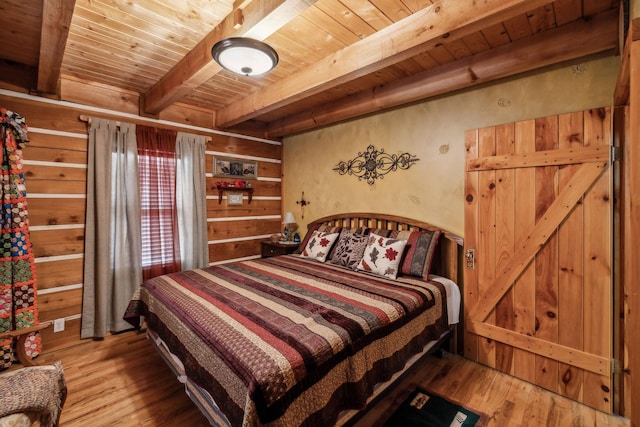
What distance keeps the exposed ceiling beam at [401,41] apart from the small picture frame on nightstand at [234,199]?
5.05 ft

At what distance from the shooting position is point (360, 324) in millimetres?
1616

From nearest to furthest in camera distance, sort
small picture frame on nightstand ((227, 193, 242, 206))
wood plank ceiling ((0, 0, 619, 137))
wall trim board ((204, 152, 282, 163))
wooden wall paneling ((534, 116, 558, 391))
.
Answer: wood plank ceiling ((0, 0, 619, 137))
wooden wall paneling ((534, 116, 558, 391))
wall trim board ((204, 152, 282, 163))
small picture frame on nightstand ((227, 193, 242, 206))

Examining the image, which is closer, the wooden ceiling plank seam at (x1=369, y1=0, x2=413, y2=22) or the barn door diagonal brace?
the wooden ceiling plank seam at (x1=369, y1=0, x2=413, y2=22)

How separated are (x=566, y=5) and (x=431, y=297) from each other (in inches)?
79.7

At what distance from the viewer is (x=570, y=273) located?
6.66ft

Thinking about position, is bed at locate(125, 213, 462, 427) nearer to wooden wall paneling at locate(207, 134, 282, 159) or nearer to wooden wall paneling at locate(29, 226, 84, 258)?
wooden wall paneling at locate(29, 226, 84, 258)

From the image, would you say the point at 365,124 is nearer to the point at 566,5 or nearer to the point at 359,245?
the point at 359,245

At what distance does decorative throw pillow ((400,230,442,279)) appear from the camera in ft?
8.15

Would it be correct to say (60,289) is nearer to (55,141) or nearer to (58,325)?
(58,325)

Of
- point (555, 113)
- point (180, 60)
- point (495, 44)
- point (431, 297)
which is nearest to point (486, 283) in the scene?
point (431, 297)

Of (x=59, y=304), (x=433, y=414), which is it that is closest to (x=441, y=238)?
(x=433, y=414)

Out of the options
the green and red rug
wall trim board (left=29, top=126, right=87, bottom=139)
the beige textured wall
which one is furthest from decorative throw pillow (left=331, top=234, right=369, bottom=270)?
wall trim board (left=29, top=126, right=87, bottom=139)

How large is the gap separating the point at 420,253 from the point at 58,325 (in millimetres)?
3375

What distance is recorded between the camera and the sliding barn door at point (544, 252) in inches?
75.6
